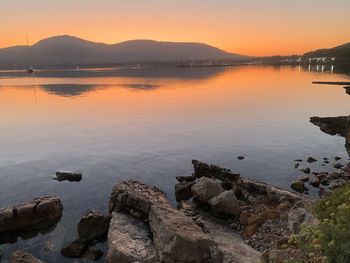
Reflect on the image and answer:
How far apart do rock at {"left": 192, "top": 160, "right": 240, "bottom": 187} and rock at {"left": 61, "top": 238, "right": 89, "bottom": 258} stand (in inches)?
652

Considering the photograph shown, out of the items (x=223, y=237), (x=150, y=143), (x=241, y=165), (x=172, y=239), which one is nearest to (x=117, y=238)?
(x=172, y=239)

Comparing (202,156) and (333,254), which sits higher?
(333,254)

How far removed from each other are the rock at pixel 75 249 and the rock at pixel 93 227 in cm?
107

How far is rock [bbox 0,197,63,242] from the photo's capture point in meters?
26.6

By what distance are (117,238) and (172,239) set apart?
4.78 metres

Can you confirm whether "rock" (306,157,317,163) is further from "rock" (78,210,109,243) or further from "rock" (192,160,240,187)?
"rock" (78,210,109,243)

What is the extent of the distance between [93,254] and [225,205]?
10.8 m

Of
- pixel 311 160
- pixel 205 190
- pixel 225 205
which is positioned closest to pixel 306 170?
pixel 311 160

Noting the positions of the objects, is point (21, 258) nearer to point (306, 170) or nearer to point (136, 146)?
point (306, 170)

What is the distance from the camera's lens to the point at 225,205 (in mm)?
26953

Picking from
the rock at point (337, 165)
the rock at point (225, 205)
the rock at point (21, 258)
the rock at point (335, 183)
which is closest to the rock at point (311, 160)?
the rock at point (337, 165)

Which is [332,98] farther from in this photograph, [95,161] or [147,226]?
[147,226]

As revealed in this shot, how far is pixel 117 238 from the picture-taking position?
2191 cm

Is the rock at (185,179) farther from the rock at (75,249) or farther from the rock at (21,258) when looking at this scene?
the rock at (21,258)
